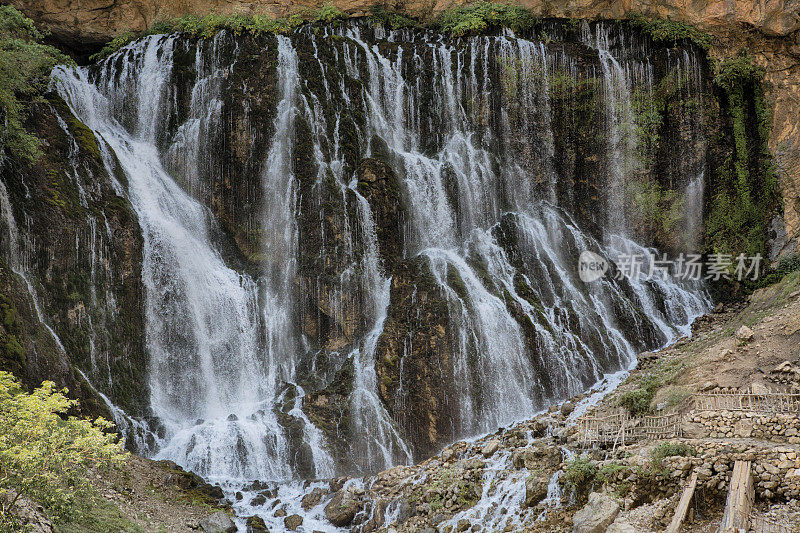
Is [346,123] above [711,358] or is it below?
above

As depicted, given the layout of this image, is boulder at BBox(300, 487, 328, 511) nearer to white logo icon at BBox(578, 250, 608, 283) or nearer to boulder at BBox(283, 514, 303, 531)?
boulder at BBox(283, 514, 303, 531)

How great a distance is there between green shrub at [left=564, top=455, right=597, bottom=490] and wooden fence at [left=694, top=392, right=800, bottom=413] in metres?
→ 3.29

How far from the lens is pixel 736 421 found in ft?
46.5

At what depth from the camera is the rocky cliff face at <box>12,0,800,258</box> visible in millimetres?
28141

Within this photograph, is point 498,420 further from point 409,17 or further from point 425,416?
point 409,17

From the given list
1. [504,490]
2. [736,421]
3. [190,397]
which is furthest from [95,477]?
[736,421]

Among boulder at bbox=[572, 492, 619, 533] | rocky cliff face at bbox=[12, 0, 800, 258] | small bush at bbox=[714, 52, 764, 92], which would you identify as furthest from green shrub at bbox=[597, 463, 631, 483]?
small bush at bbox=[714, 52, 764, 92]

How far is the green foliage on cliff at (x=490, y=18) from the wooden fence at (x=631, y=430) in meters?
22.5

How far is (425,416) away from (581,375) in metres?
5.69

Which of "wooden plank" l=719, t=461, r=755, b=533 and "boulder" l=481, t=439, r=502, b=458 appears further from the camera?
"boulder" l=481, t=439, r=502, b=458

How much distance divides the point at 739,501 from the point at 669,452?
184 centimetres

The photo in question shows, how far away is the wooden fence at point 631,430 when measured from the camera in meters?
14.4

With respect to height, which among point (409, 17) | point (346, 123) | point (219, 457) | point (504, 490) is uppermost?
point (409, 17)

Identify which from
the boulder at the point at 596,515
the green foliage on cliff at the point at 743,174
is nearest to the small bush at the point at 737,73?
the green foliage on cliff at the point at 743,174
